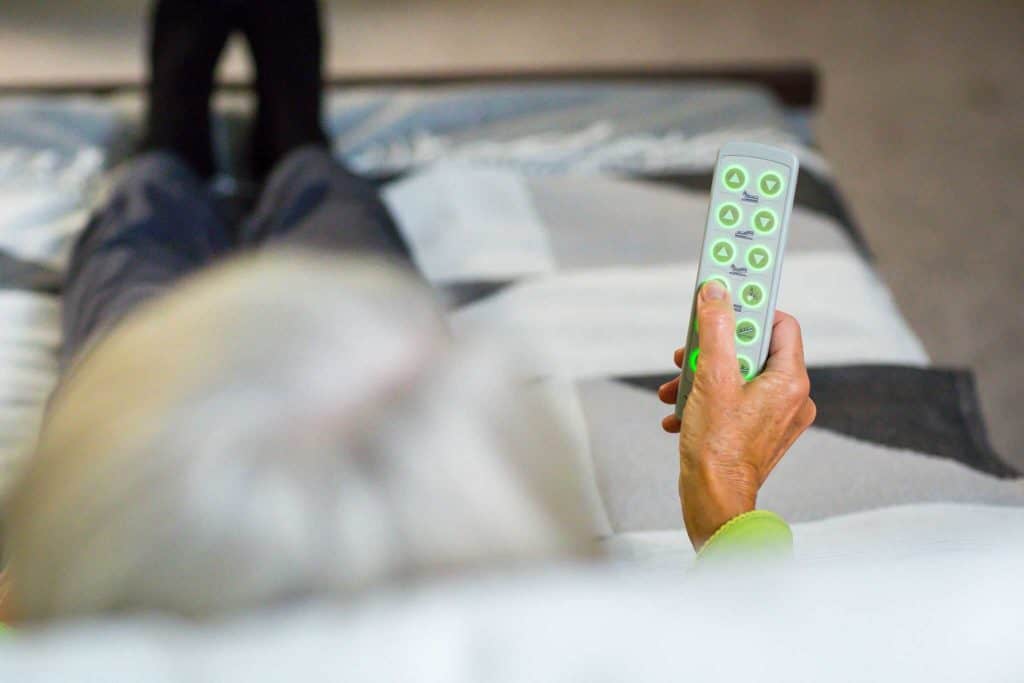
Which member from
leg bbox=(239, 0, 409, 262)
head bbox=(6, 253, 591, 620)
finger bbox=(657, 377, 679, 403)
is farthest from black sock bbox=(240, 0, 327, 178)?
head bbox=(6, 253, 591, 620)

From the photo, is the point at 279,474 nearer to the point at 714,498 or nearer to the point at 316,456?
the point at 316,456

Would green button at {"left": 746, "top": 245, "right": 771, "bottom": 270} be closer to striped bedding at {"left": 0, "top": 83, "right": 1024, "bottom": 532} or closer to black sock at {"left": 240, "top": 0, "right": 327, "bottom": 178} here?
striped bedding at {"left": 0, "top": 83, "right": 1024, "bottom": 532}

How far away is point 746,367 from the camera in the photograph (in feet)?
1.74

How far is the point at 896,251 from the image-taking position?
177 centimetres

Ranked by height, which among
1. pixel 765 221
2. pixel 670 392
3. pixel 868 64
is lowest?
pixel 868 64

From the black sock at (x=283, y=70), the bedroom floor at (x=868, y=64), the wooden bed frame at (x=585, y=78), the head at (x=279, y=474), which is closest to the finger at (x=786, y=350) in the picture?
the head at (x=279, y=474)

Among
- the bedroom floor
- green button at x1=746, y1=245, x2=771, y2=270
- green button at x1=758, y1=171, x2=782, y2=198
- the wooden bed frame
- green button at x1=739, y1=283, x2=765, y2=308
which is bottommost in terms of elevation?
the bedroom floor

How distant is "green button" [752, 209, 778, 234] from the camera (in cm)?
54

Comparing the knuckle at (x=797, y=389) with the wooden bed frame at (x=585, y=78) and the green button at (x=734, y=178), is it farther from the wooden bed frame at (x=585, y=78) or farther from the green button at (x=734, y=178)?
the wooden bed frame at (x=585, y=78)

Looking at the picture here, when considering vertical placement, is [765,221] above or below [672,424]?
above

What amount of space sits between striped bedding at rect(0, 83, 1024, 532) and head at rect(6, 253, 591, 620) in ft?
0.71

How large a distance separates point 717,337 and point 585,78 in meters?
0.97

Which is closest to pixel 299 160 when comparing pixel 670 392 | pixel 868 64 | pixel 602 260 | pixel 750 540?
pixel 602 260

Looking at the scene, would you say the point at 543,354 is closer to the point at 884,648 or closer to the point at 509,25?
the point at 884,648
